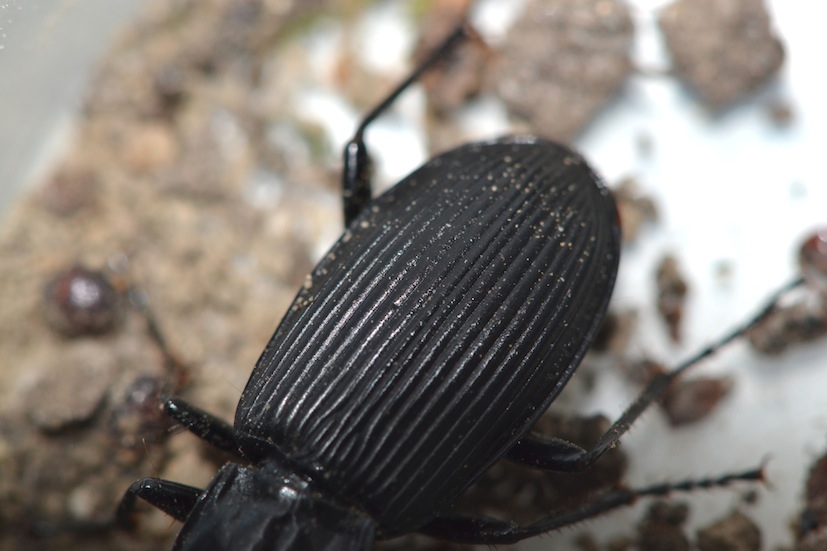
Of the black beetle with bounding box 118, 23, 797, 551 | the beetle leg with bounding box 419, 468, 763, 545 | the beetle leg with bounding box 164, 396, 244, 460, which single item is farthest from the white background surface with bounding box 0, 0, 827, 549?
the beetle leg with bounding box 164, 396, 244, 460

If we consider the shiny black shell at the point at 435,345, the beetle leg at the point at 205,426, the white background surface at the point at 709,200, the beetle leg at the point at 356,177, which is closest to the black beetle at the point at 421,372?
the shiny black shell at the point at 435,345

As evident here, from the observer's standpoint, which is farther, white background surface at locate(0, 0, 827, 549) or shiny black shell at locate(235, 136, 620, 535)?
white background surface at locate(0, 0, 827, 549)

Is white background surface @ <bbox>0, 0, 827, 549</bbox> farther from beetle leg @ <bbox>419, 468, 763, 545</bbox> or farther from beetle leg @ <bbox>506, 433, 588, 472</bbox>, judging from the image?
beetle leg @ <bbox>506, 433, 588, 472</bbox>

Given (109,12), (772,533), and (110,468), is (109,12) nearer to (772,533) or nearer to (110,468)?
(110,468)

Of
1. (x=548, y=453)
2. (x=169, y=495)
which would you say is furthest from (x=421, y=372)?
(x=169, y=495)

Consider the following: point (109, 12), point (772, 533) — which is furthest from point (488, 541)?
point (109, 12)
